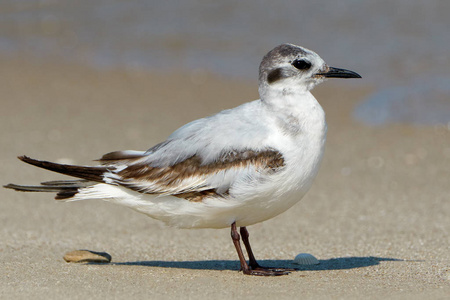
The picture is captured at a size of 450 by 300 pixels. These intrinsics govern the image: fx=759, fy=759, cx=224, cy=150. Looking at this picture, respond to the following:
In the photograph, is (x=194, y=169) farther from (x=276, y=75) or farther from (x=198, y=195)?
(x=276, y=75)

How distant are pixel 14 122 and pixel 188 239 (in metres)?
4.17

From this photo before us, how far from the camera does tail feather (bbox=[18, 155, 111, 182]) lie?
498 cm

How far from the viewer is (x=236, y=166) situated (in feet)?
15.9

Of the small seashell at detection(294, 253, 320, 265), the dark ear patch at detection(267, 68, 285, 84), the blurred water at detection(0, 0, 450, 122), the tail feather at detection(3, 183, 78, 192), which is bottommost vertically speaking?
the small seashell at detection(294, 253, 320, 265)

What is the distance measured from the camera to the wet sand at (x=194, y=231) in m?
4.80

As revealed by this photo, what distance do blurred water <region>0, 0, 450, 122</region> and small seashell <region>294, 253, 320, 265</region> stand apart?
18.7 ft

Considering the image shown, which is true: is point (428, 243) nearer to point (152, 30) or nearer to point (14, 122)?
point (14, 122)

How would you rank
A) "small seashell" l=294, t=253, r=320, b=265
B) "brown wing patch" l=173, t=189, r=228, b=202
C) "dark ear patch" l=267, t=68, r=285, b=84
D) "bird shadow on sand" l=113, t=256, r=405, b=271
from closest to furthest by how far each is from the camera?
1. "brown wing patch" l=173, t=189, r=228, b=202
2. "dark ear patch" l=267, t=68, r=285, b=84
3. "bird shadow on sand" l=113, t=256, r=405, b=271
4. "small seashell" l=294, t=253, r=320, b=265

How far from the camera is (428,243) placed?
6.05 meters

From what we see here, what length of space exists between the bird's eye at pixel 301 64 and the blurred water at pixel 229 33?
584cm

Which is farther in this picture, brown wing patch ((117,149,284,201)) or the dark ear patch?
the dark ear patch

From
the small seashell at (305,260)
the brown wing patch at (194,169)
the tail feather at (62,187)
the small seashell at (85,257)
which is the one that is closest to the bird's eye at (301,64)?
the brown wing patch at (194,169)

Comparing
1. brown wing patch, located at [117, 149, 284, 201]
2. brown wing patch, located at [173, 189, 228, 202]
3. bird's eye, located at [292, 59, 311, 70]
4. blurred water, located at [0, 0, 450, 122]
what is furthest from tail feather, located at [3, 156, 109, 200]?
blurred water, located at [0, 0, 450, 122]

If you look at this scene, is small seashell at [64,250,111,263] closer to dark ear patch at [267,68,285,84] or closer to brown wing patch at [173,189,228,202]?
brown wing patch at [173,189,228,202]
